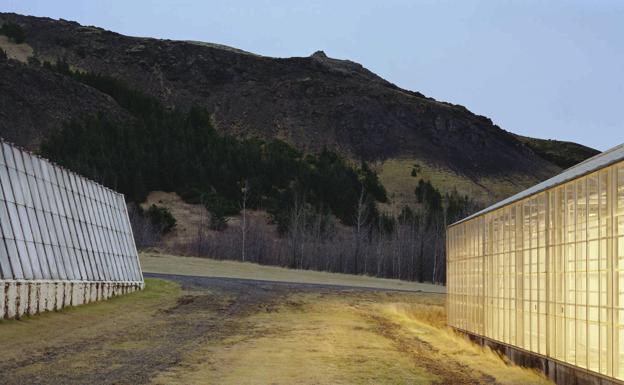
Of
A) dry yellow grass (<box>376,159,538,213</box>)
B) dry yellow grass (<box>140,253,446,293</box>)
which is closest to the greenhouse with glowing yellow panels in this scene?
dry yellow grass (<box>140,253,446,293</box>)

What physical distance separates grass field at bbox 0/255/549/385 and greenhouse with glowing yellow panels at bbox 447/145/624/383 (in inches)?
49.0

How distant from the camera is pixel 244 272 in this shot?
69.8 metres

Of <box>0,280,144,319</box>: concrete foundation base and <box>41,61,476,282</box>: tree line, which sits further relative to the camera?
<box>41,61,476,282</box>: tree line

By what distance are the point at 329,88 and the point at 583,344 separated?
170096 mm

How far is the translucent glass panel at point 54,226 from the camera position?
25688mm

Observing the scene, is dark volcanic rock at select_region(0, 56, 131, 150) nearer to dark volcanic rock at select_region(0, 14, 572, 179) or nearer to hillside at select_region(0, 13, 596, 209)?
hillside at select_region(0, 13, 596, 209)

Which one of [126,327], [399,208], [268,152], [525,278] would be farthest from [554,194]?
[268,152]

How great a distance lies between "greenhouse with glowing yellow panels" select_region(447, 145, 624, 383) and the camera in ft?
51.7

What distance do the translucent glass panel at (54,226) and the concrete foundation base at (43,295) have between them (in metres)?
0.32

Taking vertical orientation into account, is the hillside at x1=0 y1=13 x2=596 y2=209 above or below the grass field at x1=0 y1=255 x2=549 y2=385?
above

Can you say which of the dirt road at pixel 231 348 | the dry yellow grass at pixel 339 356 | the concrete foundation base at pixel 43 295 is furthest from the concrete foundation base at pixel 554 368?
the concrete foundation base at pixel 43 295

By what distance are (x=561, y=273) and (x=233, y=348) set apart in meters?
9.86

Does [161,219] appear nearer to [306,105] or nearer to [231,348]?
[231,348]

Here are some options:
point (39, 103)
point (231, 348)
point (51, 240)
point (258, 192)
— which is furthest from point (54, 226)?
point (39, 103)
